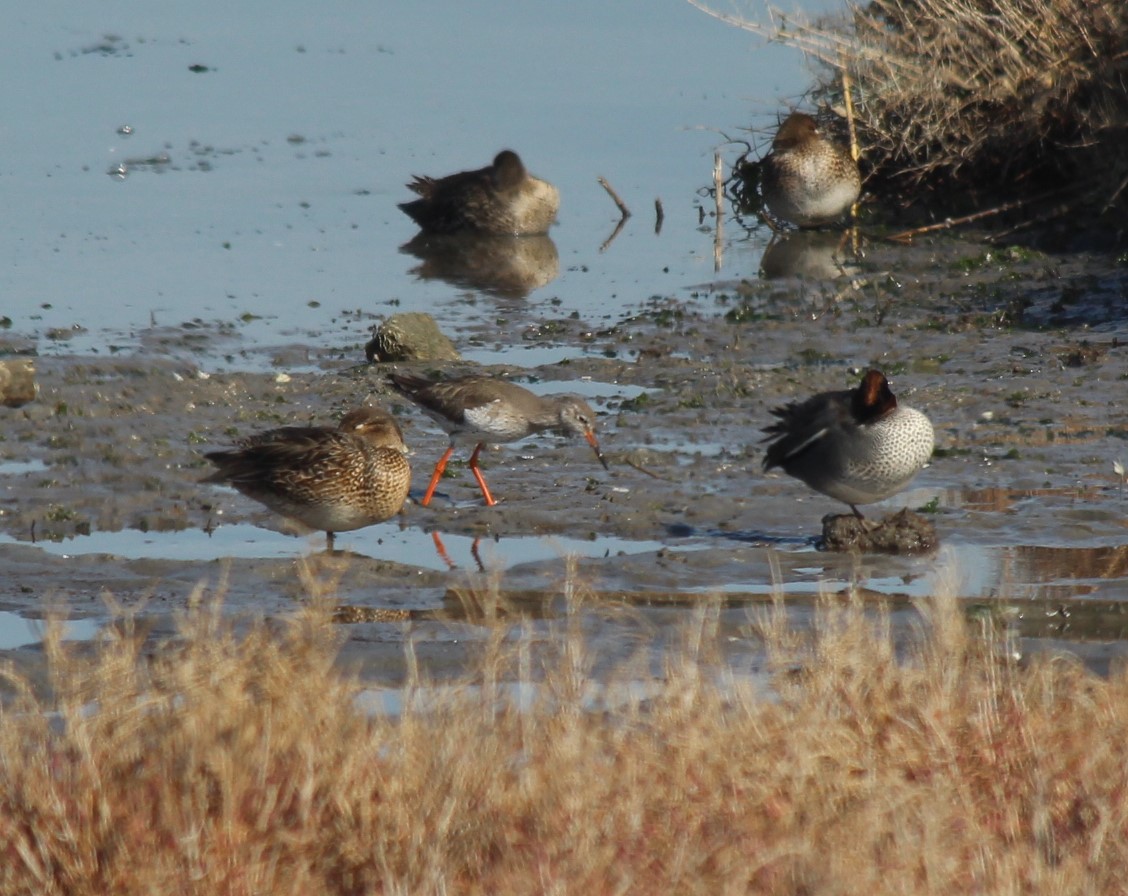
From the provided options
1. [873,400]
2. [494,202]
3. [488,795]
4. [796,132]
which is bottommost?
[488,795]

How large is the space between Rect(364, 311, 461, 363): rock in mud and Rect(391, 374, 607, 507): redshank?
1.78m

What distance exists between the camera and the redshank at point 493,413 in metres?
10.8

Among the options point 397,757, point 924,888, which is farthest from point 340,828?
point 924,888

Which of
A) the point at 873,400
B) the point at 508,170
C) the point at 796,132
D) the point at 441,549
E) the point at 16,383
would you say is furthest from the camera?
the point at 508,170

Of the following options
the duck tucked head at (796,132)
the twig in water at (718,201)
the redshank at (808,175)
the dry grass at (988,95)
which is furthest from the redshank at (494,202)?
the dry grass at (988,95)

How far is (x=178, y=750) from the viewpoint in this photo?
16.9ft

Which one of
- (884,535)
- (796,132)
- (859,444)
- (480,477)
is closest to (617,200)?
(796,132)

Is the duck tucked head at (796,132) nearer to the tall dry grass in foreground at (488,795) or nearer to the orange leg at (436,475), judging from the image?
the orange leg at (436,475)

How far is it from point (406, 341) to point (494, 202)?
5301mm

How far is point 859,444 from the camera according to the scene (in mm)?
9438

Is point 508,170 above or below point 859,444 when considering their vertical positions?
above

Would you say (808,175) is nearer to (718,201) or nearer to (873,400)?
(718,201)

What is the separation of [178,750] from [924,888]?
6.20 feet

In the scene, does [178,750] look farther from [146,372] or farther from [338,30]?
[338,30]
